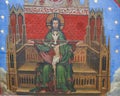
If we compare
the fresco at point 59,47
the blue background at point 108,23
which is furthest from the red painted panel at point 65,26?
the blue background at point 108,23

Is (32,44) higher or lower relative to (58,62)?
higher

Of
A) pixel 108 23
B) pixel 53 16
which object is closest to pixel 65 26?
pixel 53 16

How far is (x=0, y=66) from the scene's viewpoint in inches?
140

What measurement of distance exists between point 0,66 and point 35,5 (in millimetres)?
879

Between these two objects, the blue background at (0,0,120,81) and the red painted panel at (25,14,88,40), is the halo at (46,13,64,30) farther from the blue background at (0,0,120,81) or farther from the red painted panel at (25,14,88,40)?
the blue background at (0,0,120,81)

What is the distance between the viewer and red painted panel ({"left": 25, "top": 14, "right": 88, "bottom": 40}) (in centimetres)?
348

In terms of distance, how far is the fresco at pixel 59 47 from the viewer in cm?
345

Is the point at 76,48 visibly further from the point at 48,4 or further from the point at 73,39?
the point at 48,4

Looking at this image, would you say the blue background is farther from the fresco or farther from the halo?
the halo

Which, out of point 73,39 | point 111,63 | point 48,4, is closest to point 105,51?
point 111,63

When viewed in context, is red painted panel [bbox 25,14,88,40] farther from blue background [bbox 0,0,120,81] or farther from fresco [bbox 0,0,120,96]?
blue background [bbox 0,0,120,81]

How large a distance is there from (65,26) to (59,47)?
0.89 feet

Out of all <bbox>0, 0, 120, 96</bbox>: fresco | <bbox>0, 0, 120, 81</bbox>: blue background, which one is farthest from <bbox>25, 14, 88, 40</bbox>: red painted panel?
<bbox>0, 0, 120, 81</bbox>: blue background

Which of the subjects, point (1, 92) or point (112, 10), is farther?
point (1, 92)
